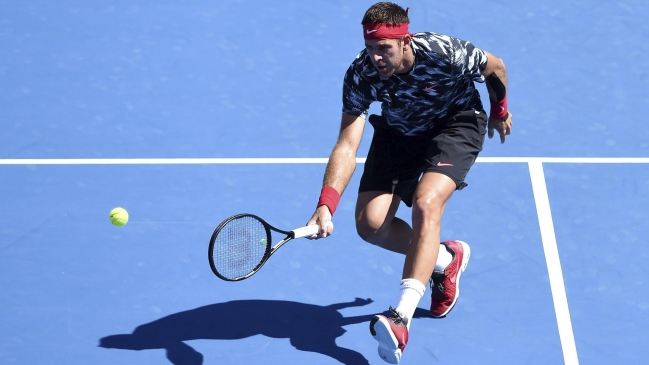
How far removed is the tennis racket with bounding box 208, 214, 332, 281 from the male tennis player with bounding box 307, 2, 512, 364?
0.22m

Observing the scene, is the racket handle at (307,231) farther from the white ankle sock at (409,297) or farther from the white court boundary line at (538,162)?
the white court boundary line at (538,162)

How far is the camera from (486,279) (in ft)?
17.2

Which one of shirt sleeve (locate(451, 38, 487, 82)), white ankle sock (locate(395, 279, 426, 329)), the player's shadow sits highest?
shirt sleeve (locate(451, 38, 487, 82))

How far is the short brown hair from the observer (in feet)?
14.1

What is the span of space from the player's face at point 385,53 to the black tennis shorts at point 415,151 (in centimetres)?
55

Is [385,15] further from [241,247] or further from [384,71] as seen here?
[241,247]

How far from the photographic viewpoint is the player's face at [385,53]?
4.32 metres

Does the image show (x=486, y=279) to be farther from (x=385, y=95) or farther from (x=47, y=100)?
(x=47, y=100)

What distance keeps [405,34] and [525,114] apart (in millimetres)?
2485

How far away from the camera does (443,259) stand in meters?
4.94

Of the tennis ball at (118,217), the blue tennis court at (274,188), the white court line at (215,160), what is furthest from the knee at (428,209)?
the tennis ball at (118,217)

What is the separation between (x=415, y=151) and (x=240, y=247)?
1.17m

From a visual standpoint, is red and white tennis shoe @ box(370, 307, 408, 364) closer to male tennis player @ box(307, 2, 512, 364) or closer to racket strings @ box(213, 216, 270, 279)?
male tennis player @ box(307, 2, 512, 364)

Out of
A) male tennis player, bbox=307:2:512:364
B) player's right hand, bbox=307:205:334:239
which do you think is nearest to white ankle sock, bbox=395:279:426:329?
male tennis player, bbox=307:2:512:364
